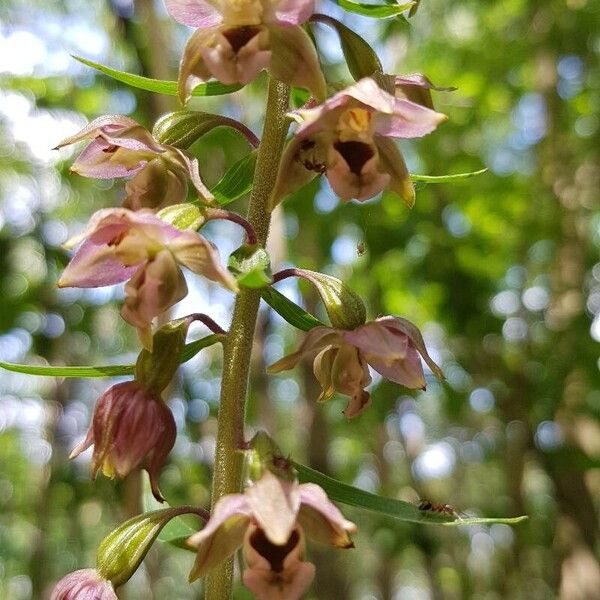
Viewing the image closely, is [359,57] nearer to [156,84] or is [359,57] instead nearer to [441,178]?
[441,178]

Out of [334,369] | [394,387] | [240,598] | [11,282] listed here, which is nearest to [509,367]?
[394,387]

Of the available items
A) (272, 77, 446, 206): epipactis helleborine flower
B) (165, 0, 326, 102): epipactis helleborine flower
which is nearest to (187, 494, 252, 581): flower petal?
(272, 77, 446, 206): epipactis helleborine flower

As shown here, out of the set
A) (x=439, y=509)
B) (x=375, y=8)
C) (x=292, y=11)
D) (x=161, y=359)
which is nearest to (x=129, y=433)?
(x=161, y=359)

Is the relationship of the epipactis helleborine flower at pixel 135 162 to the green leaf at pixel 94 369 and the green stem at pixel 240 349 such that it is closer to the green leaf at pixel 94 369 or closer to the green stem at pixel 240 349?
the green stem at pixel 240 349

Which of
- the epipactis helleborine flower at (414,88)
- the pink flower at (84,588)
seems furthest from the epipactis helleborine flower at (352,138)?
the pink flower at (84,588)

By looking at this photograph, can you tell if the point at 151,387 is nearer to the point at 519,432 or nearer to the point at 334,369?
the point at 334,369

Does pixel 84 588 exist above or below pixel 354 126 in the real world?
below
